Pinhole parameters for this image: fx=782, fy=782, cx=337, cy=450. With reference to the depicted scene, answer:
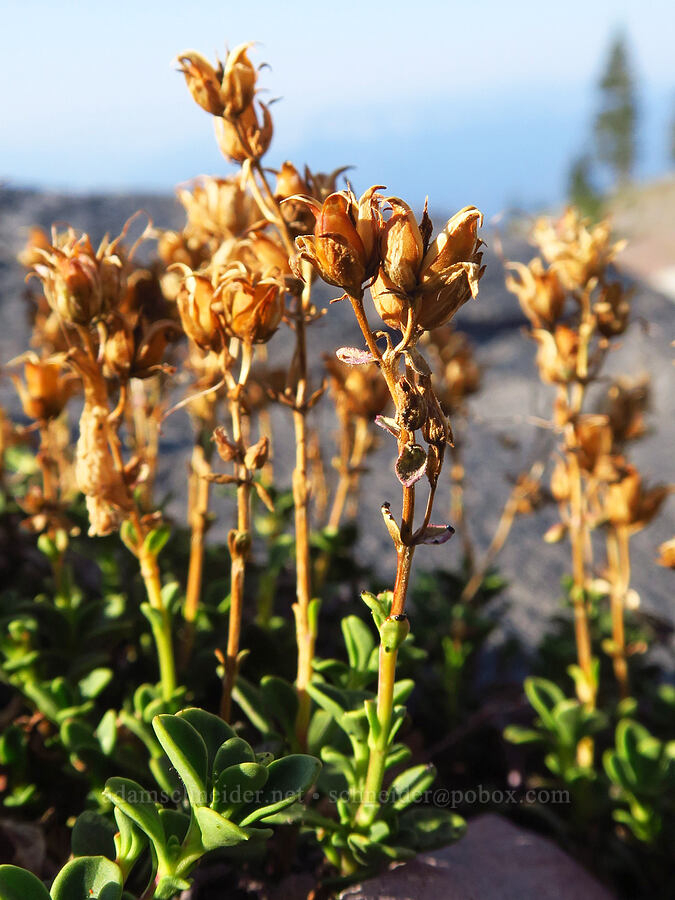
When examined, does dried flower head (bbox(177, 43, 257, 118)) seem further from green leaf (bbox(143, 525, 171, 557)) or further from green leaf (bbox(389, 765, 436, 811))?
green leaf (bbox(389, 765, 436, 811))

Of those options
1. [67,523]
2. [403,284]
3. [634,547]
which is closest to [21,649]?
[67,523]

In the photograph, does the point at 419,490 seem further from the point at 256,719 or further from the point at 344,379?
the point at 256,719

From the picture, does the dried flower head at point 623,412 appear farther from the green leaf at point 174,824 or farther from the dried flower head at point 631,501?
the green leaf at point 174,824

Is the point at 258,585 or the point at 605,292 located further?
the point at 258,585

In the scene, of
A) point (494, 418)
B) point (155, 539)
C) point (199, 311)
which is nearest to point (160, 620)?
point (155, 539)

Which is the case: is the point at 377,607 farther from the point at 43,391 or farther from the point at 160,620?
the point at 43,391

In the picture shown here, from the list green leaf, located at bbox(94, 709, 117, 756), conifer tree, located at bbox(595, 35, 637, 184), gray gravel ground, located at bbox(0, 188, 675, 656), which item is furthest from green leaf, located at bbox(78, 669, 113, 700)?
conifer tree, located at bbox(595, 35, 637, 184)
